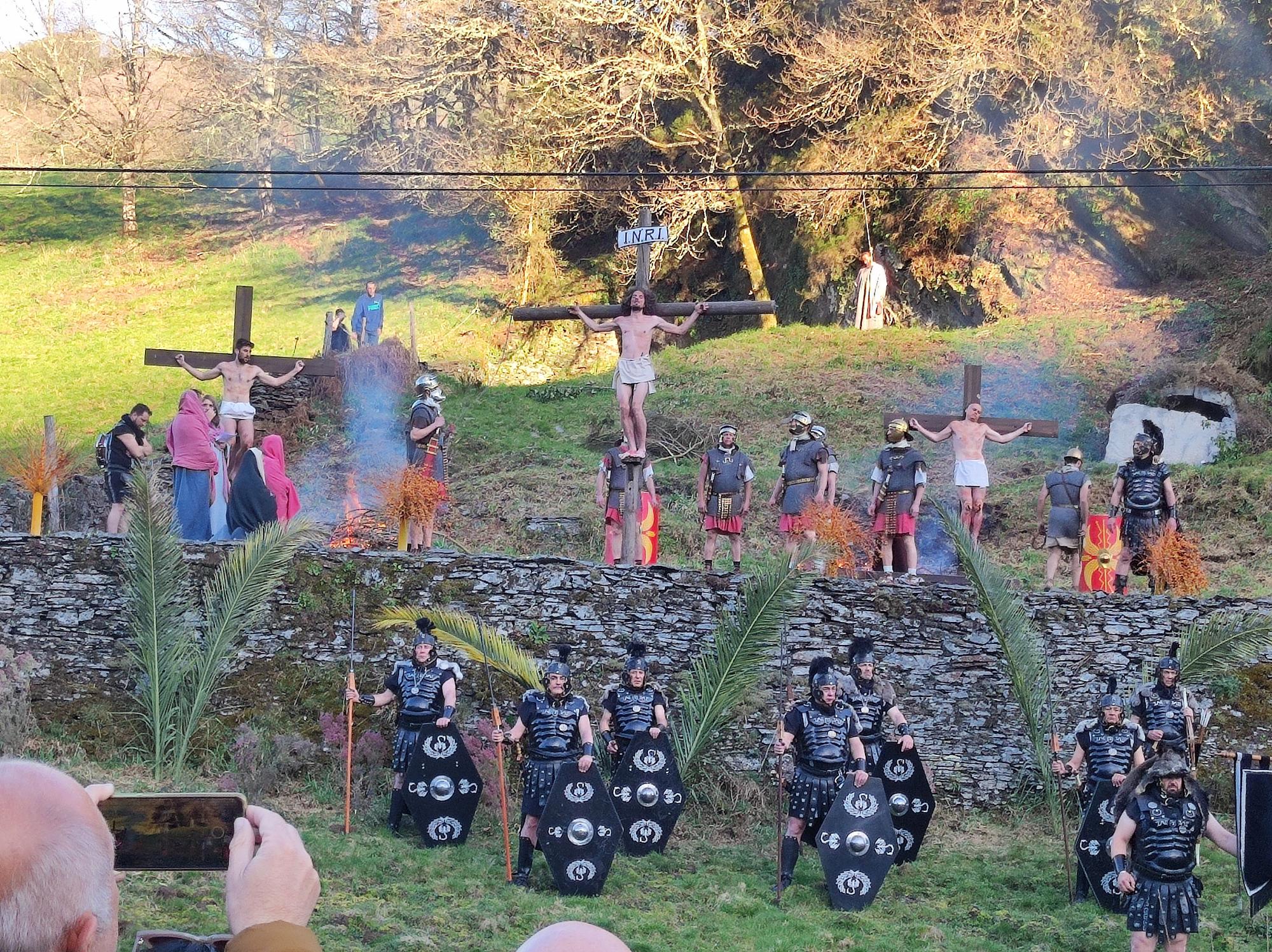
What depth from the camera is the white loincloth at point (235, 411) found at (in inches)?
561

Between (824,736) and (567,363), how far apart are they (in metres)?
18.8

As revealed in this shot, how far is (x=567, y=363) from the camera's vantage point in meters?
28.4

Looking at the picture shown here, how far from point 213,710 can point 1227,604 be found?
8.61 metres

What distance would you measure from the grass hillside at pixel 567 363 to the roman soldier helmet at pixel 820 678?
247 inches

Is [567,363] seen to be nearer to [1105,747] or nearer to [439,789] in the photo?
[439,789]

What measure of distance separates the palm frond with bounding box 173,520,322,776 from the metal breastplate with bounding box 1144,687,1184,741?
6748 millimetres

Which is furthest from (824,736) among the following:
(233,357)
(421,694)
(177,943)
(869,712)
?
(177,943)

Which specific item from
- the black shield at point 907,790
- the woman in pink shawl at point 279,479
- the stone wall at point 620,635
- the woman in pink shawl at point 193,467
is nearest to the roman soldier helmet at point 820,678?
the black shield at point 907,790

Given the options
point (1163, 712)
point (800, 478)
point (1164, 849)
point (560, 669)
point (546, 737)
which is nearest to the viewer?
point (1164, 849)

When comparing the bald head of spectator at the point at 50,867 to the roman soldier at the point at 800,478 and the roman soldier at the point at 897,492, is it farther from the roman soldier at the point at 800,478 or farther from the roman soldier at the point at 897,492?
the roman soldier at the point at 897,492

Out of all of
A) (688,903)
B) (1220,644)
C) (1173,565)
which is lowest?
(688,903)

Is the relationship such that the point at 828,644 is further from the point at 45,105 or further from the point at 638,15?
the point at 45,105

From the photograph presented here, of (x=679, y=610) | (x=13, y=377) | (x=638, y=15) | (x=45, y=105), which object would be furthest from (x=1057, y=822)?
(x=45, y=105)

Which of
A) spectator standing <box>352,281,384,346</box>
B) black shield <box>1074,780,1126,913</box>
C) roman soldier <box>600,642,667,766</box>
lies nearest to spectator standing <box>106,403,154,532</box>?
roman soldier <box>600,642,667,766</box>
